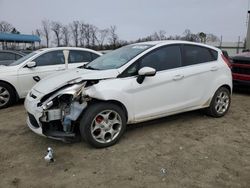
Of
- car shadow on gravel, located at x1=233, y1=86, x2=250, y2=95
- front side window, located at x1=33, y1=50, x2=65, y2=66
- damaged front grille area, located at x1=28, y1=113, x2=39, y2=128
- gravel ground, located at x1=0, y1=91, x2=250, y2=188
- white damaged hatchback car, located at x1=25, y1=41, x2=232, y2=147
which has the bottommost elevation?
gravel ground, located at x1=0, y1=91, x2=250, y2=188

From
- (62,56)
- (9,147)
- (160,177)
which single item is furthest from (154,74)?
(62,56)

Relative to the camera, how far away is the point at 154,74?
14.4 feet

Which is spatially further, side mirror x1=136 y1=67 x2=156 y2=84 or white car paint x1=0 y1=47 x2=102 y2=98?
white car paint x1=0 y1=47 x2=102 y2=98

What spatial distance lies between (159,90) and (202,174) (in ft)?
5.45

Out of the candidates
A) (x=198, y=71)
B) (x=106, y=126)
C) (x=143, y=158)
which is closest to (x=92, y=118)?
(x=106, y=126)

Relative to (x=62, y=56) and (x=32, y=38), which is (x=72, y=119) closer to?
(x=62, y=56)

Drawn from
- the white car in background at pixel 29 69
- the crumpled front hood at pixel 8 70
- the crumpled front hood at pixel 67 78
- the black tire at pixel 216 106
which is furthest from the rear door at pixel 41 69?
the black tire at pixel 216 106

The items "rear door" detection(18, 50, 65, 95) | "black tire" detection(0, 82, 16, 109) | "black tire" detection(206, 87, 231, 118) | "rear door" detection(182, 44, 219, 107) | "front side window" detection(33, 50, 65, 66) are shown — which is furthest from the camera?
"front side window" detection(33, 50, 65, 66)

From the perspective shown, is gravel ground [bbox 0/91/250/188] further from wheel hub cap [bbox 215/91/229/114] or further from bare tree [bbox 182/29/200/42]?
bare tree [bbox 182/29/200/42]

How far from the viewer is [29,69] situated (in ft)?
22.7

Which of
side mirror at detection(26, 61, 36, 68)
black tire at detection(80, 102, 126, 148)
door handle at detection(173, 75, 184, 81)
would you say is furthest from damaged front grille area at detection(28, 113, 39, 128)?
side mirror at detection(26, 61, 36, 68)

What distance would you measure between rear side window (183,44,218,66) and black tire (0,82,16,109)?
4.21m

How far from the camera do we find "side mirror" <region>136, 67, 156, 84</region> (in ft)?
14.1

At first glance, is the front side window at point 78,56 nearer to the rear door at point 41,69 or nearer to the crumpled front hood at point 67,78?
the rear door at point 41,69
